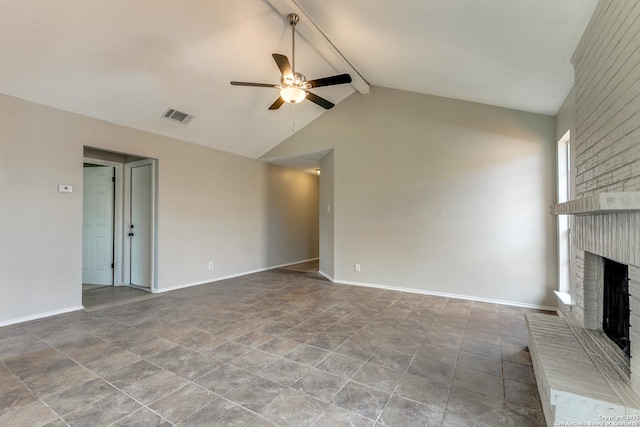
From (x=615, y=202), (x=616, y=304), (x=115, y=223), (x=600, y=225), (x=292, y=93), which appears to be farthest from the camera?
(x=115, y=223)

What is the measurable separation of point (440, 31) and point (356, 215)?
10.2ft

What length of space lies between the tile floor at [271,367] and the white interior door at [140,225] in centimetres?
119

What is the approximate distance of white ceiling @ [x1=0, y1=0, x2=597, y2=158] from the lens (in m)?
2.44

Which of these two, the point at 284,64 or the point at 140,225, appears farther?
the point at 140,225

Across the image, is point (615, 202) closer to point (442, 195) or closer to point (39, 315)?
point (442, 195)

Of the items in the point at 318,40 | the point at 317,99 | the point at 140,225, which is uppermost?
the point at 318,40

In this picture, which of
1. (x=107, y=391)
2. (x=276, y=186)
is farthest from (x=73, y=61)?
(x=276, y=186)

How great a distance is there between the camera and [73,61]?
3.06 metres

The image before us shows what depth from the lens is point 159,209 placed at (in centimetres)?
466

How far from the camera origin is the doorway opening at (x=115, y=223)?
5031 mm

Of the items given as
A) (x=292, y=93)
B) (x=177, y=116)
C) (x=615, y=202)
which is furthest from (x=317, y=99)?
(x=615, y=202)

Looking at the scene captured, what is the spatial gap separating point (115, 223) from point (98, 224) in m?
0.33

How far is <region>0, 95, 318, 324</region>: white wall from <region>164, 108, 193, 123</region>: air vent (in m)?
0.50

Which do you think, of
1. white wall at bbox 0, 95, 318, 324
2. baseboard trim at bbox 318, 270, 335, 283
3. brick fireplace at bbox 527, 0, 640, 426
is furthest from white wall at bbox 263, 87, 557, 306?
white wall at bbox 0, 95, 318, 324
